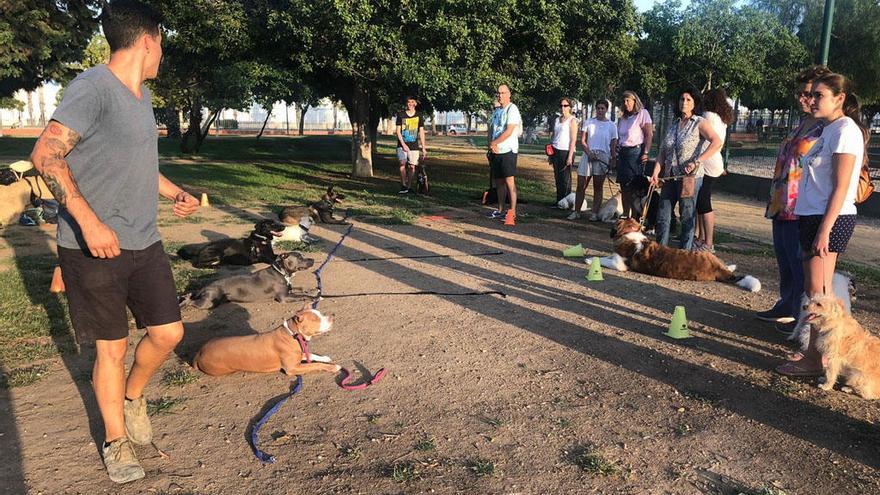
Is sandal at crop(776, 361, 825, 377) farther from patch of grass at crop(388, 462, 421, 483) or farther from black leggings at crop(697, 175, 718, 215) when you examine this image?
black leggings at crop(697, 175, 718, 215)

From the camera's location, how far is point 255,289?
552cm

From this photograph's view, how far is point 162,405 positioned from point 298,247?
4.66 m

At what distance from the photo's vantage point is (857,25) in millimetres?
29344

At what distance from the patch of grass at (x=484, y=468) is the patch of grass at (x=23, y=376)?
2.95 meters

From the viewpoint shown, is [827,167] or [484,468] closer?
[484,468]

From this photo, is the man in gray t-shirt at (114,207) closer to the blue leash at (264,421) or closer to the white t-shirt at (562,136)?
the blue leash at (264,421)

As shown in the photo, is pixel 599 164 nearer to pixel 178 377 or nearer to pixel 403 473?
pixel 178 377

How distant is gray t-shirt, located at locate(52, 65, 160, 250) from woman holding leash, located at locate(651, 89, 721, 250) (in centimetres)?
571

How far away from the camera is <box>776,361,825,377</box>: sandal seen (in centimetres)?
396

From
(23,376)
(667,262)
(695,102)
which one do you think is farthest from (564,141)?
(23,376)

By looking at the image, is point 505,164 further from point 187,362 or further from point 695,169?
point 187,362

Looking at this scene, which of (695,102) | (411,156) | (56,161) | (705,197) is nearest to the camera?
(56,161)

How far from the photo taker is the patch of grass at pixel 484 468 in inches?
113

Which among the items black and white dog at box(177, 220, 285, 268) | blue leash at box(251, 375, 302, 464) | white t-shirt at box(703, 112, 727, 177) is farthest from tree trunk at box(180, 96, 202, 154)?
blue leash at box(251, 375, 302, 464)
